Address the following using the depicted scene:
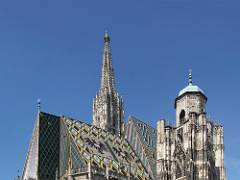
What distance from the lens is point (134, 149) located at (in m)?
54.7

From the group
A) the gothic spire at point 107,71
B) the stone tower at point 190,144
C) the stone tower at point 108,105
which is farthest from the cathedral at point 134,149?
the gothic spire at point 107,71

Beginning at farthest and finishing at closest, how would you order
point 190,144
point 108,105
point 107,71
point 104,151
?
point 107,71 < point 108,105 < point 190,144 < point 104,151

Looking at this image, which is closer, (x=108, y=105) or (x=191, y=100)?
(x=191, y=100)

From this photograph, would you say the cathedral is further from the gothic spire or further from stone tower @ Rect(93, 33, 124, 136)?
the gothic spire

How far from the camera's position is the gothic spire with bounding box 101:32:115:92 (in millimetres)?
66125

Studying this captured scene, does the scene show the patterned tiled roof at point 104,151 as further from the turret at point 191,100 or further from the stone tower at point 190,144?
the turret at point 191,100

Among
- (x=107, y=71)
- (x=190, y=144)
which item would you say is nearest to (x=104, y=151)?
(x=190, y=144)

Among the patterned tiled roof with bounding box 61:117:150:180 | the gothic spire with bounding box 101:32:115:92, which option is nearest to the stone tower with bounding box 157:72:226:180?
the patterned tiled roof with bounding box 61:117:150:180

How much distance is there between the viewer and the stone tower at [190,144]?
49938 millimetres

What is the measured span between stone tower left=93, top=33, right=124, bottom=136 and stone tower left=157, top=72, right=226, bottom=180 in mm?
11043

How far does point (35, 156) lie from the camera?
146ft

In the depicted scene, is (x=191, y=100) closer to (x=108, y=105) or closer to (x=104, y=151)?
(x=104, y=151)

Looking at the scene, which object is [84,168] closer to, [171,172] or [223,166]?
[171,172]

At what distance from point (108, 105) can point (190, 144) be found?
15.6m
